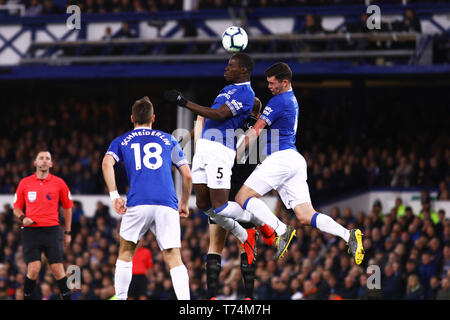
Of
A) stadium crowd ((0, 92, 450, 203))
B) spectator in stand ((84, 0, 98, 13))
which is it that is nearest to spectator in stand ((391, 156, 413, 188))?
stadium crowd ((0, 92, 450, 203))

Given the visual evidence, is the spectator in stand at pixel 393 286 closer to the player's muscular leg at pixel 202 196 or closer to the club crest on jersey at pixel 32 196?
the player's muscular leg at pixel 202 196

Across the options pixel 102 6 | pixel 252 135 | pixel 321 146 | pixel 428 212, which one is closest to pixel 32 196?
pixel 252 135

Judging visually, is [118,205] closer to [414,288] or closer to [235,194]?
[235,194]

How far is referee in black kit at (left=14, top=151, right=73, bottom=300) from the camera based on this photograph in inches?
495

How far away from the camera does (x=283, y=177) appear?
10.6m

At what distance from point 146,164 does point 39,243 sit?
3.67 meters

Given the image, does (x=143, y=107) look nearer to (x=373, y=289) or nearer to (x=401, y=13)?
(x=373, y=289)

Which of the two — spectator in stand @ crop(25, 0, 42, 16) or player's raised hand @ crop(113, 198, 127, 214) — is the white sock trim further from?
spectator in stand @ crop(25, 0, 42, 16)

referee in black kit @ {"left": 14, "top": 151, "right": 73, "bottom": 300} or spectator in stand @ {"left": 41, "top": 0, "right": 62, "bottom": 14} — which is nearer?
referee in black kit @ {"left": 14, "top": 151, "right": 73, "bottom": 300}

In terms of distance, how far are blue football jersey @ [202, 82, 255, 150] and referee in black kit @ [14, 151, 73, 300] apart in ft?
10.6

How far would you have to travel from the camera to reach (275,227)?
10492 mm

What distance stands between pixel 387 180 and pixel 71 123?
10699 millimetres

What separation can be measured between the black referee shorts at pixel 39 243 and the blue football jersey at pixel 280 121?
3.79 meters
